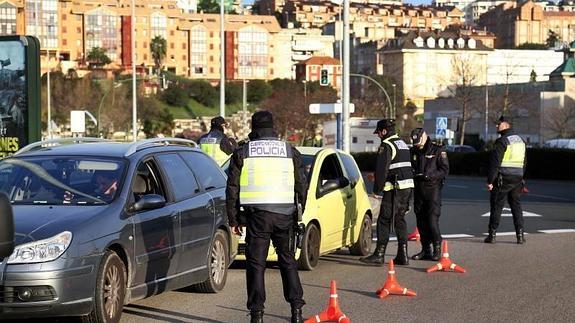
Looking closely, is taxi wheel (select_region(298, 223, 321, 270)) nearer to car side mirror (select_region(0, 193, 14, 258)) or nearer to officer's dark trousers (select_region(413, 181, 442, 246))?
officer's dark trousers (select_region(413, 181, 442, 246))

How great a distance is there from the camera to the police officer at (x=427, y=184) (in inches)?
579

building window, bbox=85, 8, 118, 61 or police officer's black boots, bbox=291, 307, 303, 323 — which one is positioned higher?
building window, bbox=85, 8, 118, 61

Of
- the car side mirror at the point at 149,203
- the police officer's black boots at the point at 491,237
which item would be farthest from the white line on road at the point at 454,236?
the car side mirror at the point at 149,203

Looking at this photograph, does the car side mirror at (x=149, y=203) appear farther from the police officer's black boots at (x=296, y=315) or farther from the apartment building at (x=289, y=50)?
the apartment building at (x=289, y=50)

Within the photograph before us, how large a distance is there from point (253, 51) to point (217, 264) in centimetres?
16782

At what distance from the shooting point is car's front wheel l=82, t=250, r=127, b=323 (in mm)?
8766

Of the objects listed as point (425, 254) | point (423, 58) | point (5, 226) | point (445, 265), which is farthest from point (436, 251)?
point (423, 58)

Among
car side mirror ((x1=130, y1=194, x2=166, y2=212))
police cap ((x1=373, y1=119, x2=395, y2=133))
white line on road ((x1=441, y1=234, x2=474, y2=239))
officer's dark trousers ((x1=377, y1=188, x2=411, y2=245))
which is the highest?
police cap ((x1=373, y1=119, x2=395, y2=133))

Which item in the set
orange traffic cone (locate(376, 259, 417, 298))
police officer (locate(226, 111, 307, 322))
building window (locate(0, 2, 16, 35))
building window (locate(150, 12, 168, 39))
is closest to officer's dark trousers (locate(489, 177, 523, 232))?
orange traffic cone (locate(376, 259, 417, 298))

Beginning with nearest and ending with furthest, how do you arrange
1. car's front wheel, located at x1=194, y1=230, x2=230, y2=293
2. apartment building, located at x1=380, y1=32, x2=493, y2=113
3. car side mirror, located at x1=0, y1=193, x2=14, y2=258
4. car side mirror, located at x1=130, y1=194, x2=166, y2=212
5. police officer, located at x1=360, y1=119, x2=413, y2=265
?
car side mirror, located at x1=0, y1=193, x2=14, y2=258
car side mirror, located at x1=130, y1=194, x2=166, y2=212
car's front wheel, located at x1=194, y1=230, x2=230, y2=293
police officer, located at x1=360, y1=119, x2=413, y2=265
apartment building, located at x1=380, y1=32, x2=493, y2=113

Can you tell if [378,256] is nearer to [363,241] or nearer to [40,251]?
[363,241]

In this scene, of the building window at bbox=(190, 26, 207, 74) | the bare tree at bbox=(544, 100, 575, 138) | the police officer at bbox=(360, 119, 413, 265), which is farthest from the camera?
the building window at bbox=(190, 26, 207, 74)

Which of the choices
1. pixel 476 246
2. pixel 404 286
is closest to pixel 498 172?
pixel 476 246

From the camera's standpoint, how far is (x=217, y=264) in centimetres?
1137
